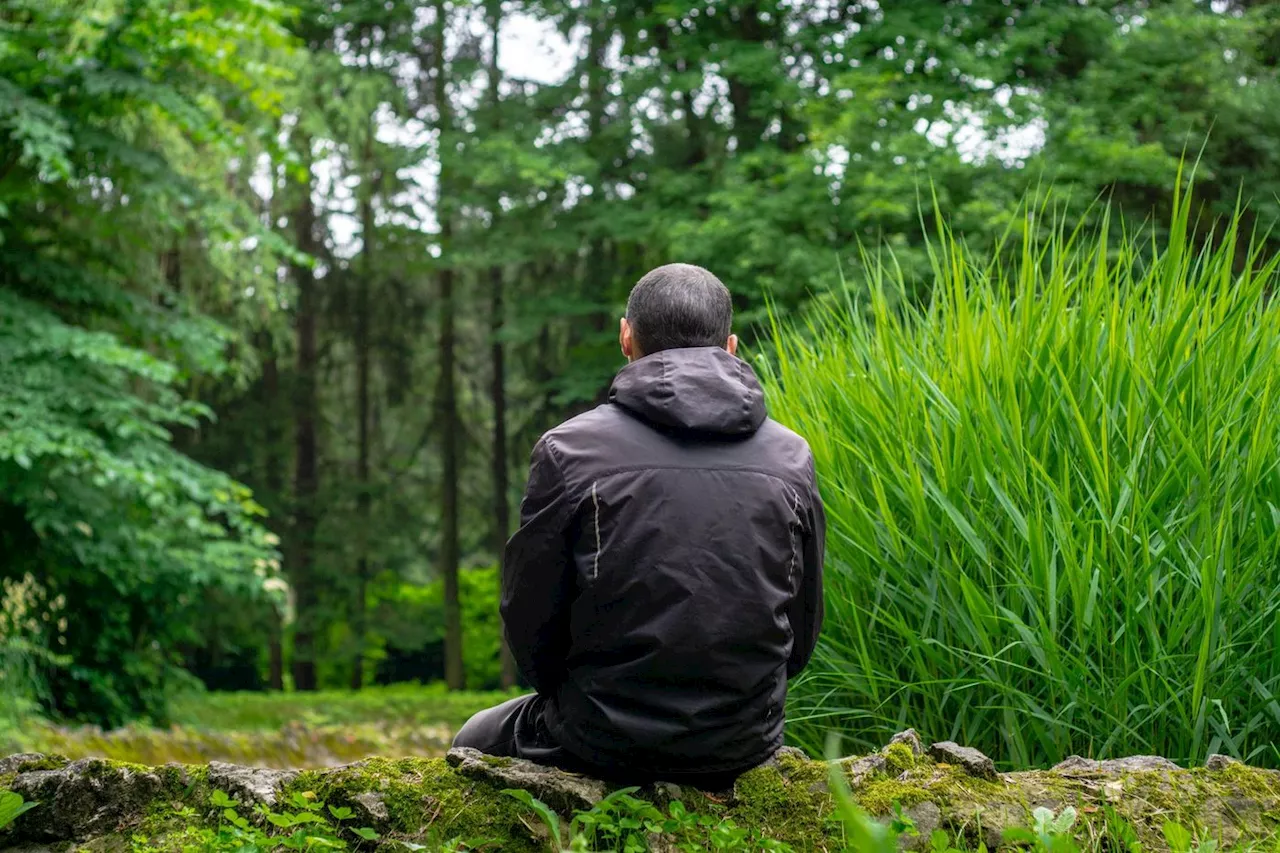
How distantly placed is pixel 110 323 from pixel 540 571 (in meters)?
7.83

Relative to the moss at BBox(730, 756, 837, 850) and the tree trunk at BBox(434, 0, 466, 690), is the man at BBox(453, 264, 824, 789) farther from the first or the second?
the tree trunk at BBox(434, 0, 466, 690)

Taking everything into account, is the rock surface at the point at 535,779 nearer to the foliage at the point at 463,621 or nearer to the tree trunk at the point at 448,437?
the tree trunk at the point at 448,437

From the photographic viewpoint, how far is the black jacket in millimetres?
2068

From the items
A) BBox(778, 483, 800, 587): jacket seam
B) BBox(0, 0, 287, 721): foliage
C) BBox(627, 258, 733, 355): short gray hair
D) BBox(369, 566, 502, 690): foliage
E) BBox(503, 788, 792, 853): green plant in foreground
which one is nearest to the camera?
BBox(503, 788, 792, 853): green plant in foreground

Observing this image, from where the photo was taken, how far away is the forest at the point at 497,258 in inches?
113

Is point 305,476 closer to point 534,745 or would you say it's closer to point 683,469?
point 534,745

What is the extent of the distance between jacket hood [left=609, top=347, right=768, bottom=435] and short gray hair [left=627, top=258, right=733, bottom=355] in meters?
0.09

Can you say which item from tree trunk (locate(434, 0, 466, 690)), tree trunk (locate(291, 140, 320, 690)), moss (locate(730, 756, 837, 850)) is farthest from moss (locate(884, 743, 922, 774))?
tree trunk (locate(291, 140, 320, 690))

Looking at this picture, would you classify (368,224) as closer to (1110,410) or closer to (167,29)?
(167,29)

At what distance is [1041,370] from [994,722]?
84 centimetres

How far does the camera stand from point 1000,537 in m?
2.68

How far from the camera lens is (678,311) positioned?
2.27 metres

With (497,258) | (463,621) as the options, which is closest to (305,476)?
(463,621)

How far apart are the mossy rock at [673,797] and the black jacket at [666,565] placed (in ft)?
0.36
